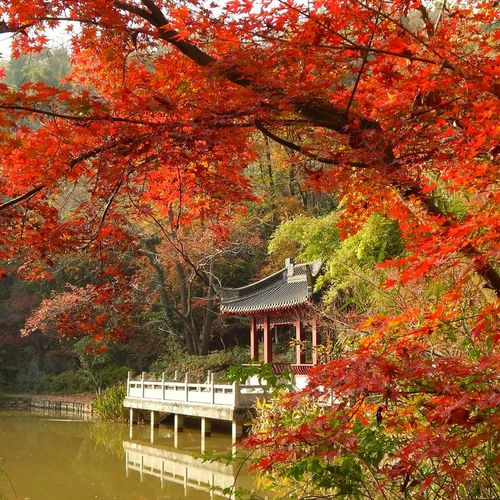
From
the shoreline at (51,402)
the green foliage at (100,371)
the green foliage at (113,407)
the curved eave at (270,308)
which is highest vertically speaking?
the curved eave at (270,308)

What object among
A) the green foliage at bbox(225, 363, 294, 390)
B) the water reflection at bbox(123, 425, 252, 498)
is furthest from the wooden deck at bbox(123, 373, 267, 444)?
the green foliage at bbox(225, 363, 294, 390)

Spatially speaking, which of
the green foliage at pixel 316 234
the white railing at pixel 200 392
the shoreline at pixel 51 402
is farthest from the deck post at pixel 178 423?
the shoreline at pixel 51 402

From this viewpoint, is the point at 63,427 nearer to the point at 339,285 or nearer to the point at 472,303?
the point at 339,285

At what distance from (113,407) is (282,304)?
567 centimetres

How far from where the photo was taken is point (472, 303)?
5324mm

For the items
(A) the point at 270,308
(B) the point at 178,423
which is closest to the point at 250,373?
(A) the point at 270,308

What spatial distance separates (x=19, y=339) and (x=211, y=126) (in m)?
23.1

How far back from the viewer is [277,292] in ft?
49.8

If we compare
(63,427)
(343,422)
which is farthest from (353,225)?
(63,427)

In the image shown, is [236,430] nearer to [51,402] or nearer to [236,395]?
[236,395]

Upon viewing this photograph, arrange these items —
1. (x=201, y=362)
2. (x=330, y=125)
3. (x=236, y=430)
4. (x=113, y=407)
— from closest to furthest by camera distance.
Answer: (x=330, y=125) → (x=236, y=430) → (x=113, y=407) → (x=201, y=362)

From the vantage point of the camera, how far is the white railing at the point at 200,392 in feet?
38.7

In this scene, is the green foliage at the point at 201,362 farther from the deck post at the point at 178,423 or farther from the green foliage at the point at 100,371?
the deck post at the point at 178,423

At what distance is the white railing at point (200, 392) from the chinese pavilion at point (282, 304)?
1421 mm
